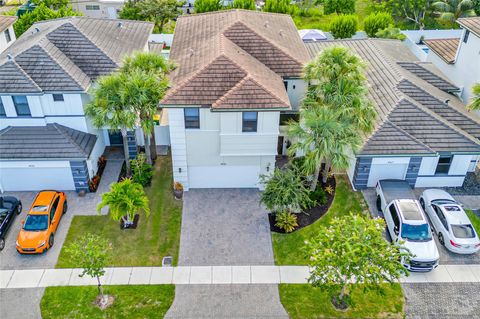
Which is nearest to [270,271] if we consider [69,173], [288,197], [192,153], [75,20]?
[288,197]

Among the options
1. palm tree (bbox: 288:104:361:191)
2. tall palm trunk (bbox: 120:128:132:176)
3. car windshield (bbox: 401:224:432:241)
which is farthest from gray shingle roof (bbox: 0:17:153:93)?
car windshield (bbox: 401:224:432:241)

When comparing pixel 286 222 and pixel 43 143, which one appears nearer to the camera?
pixel 286 222

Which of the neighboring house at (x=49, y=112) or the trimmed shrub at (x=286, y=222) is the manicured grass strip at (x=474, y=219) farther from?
the neighboring house at (x=49, y=112)

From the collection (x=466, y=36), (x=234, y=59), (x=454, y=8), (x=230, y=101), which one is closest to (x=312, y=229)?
(x=230, y=101)

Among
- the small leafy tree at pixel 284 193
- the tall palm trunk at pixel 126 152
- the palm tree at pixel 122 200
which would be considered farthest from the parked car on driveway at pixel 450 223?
the tall palm trunk at pixel 126 152

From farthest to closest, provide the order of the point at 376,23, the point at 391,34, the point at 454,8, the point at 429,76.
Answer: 1. the point at 454,8
2. the point at 376,23
3. the point at 391,34
4. the point at 429,76

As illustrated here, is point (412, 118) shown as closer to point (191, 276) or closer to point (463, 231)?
point (463, 231)
